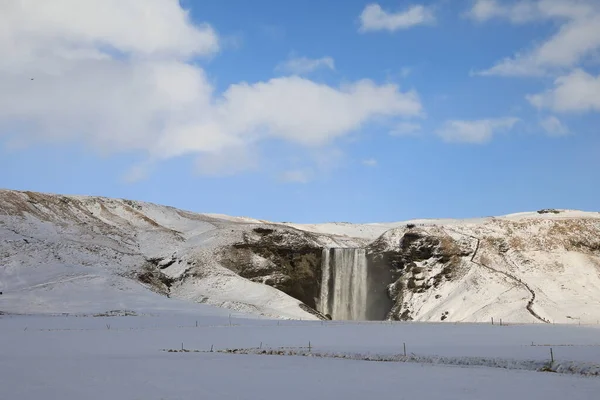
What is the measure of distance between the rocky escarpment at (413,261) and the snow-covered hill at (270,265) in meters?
0.16

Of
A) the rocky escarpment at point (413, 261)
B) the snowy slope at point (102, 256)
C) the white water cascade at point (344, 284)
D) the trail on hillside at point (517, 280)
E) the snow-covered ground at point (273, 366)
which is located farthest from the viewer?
the white water cascade at point (344, 284)

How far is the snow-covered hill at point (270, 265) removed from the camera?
68.8 m

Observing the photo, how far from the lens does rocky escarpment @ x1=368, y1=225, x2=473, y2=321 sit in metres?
83.6

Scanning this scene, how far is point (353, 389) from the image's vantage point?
21141 mm

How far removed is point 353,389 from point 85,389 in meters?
8.81

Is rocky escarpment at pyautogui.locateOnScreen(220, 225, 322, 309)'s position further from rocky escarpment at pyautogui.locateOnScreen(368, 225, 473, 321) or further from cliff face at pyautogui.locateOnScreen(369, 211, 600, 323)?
cliff face at pyautogui.locateOnScreen(369, 211, 600, 323)

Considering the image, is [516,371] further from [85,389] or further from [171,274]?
[171,274]

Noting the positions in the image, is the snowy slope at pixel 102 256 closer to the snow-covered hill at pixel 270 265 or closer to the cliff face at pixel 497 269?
the snow-covered hill at pixel 270 265

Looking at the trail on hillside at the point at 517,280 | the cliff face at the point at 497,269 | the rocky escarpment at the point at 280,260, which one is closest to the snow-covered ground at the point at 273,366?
the trail on hillside at the point at 517,280

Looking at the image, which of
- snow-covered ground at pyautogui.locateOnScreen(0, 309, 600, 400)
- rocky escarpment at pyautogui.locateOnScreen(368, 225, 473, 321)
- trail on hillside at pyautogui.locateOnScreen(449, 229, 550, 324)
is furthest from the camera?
rocky escarpment at pyautogui.locateOnScreen(368, 225, 473, 321)

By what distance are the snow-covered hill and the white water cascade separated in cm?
129

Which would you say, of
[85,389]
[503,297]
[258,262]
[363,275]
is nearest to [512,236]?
[503,297]

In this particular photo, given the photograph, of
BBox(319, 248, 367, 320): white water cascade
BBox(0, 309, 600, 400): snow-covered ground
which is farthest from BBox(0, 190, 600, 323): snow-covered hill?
BBox(0, 309, 600, 400): snow-covered ground

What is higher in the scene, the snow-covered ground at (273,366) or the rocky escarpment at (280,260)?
the rocky escarpment at (280,260)
